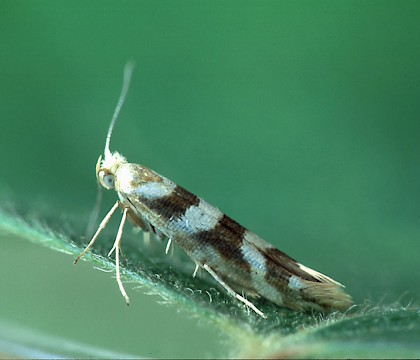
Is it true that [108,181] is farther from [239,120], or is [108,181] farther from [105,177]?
[239,120]

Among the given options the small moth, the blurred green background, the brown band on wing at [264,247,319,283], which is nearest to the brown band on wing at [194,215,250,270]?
the small moth

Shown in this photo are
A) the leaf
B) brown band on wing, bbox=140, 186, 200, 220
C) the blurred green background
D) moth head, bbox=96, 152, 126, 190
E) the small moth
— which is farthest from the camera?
moth head, bbox=96, 152, 126, 190

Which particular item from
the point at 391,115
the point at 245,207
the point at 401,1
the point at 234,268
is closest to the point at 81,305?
the point at 234,268

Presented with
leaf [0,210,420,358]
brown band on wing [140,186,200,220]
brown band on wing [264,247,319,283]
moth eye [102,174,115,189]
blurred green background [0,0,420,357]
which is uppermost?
blurred green background [0,0,420,357]

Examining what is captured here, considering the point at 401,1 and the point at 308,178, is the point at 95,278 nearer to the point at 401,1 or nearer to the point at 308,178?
the point at 308,178

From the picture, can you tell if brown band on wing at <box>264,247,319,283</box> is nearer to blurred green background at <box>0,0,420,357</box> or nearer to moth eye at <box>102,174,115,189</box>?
blurred green background at <box>0,0,420,357</box>

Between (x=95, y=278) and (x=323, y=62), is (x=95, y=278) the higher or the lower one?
the lower one
